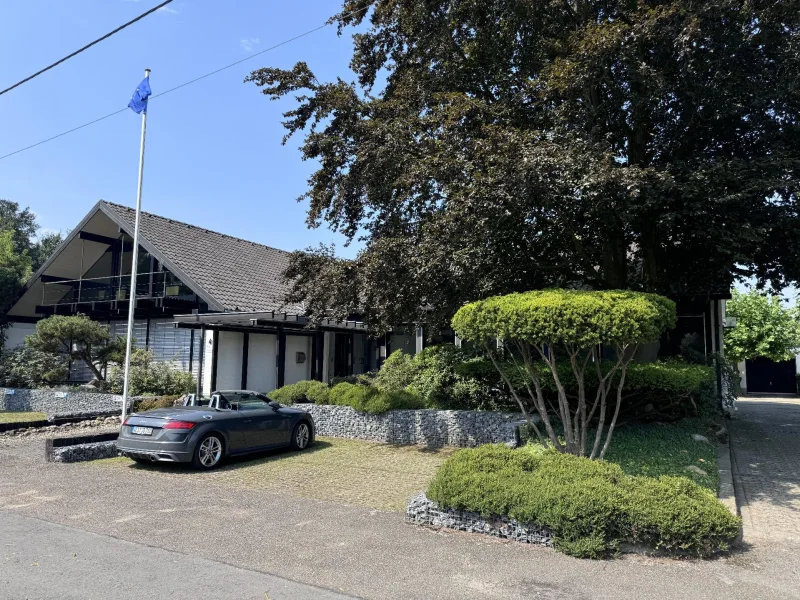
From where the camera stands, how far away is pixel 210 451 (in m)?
9.37

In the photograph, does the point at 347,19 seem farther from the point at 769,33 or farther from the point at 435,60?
the point at 769,33

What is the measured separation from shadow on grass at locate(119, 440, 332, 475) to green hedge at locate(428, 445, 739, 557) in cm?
459

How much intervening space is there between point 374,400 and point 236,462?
3397 mm

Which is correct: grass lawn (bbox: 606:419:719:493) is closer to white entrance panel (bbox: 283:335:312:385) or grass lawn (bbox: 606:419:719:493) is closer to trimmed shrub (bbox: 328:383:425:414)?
trimmed shrub (bbox: 328:383:425:414)

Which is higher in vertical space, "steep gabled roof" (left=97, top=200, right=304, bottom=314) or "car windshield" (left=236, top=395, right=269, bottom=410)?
"steep gabled roof" (left=97, top=200, right=304, bottom=314)

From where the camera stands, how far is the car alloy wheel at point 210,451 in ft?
30.2

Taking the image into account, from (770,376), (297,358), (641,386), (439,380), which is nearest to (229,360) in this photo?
(297,358)

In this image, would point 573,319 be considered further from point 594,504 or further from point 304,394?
point 304,394

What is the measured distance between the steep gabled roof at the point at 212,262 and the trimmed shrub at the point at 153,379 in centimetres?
231

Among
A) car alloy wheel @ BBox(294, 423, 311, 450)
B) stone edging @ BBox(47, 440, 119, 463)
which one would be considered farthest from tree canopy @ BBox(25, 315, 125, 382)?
car alloy wheel @ BBox(294, 423, 311, 450)

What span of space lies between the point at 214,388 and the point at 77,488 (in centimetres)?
943

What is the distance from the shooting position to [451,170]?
913 centimetres

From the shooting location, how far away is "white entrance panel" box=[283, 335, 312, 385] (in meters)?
20.3

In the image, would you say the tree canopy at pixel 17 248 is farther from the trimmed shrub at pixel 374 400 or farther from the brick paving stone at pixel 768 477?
the brick paving stone at pixel 768 477
